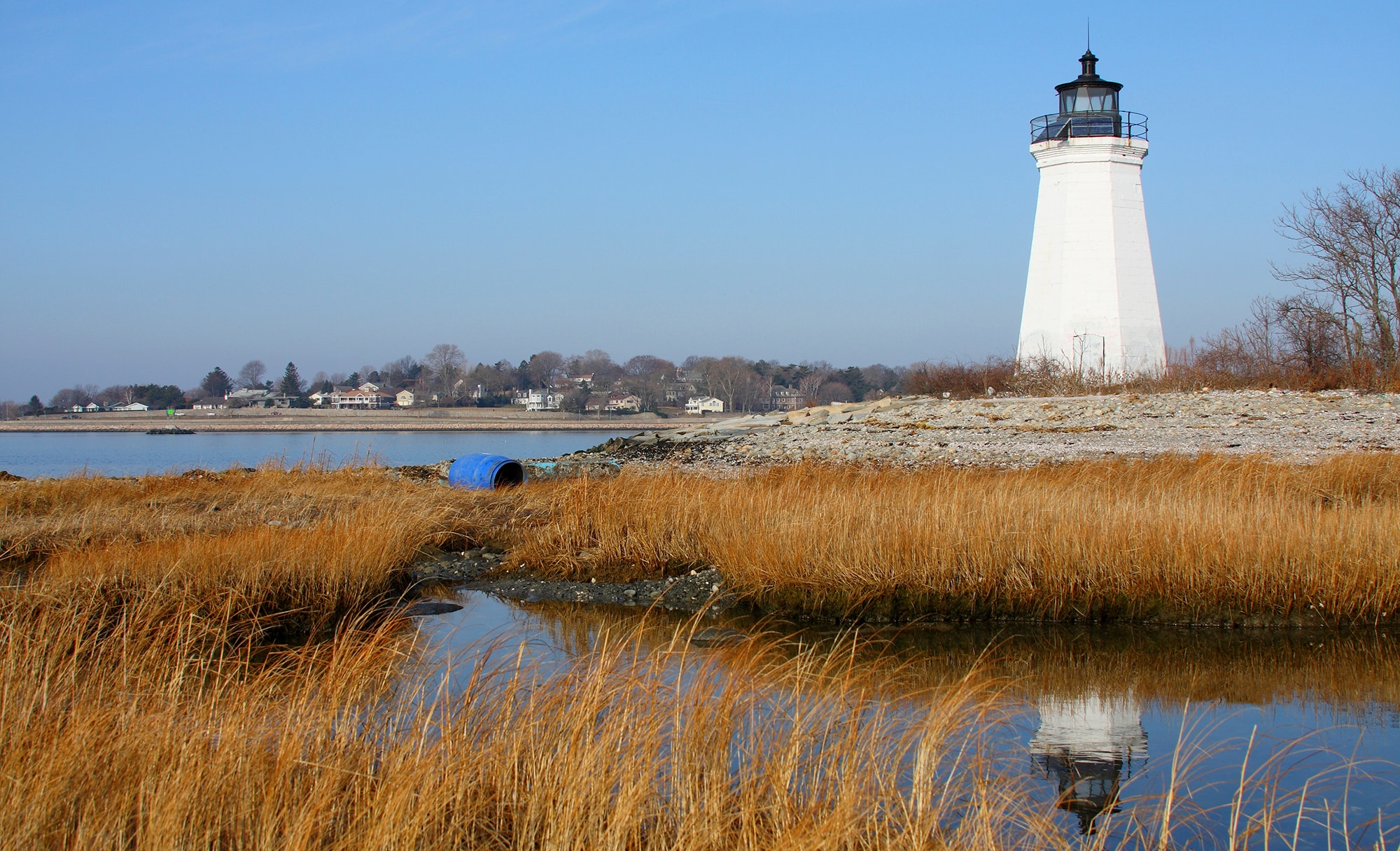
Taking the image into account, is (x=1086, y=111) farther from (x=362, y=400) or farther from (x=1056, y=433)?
(x=362, y=400)

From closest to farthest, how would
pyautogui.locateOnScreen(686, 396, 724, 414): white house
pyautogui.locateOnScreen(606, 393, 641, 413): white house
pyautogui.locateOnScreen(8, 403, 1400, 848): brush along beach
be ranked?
pyautogui.locateOnScreen(8, 403, 1400, 848): brush along beach < pyautogui.locateOnScreen(686, 396, 724, 414): white house < pyautogui.locateOnScreen(606, 393, 641, 413): white house

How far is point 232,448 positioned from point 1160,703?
46298 millimetres

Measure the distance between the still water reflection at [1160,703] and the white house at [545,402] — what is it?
90.0m

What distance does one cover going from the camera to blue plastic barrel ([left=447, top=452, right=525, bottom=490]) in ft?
50.1

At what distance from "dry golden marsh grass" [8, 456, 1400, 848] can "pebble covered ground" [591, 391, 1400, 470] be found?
2.93m

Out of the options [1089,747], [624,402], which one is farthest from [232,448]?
[624,402]

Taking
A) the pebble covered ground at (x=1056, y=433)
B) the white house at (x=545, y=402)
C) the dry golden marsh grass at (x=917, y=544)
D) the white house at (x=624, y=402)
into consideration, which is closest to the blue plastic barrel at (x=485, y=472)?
the pebble covered ground at (x=1056, y=433)

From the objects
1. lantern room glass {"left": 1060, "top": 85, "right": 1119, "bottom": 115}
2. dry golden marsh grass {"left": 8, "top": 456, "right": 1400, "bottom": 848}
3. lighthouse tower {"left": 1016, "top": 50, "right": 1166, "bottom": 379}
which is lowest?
dry golden marsh grass {"left": 8, "top": 456, "right": 1400, "bottom": 848}

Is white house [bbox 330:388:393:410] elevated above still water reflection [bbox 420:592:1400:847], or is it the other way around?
white house [bbox 330:388:393:410]

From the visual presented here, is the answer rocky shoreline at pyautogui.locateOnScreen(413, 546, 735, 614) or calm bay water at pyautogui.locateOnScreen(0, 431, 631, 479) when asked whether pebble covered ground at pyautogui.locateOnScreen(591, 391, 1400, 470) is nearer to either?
rocky shoreline at pyautogui.locateOnScreen(413, 546, 735, 614)

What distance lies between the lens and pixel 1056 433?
18141mm

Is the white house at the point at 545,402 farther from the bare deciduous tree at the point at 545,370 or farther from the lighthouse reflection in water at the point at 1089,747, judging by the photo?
the lighthouse reflection in water at the point at 1089,747

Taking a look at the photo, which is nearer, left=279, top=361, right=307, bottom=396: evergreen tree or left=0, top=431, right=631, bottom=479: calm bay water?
left=0, top=431, right=631, bottom=479: calm bay water

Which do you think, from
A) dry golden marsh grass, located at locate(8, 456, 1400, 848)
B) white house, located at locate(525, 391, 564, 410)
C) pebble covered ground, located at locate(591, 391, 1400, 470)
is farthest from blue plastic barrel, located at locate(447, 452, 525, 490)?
white house, located at locate(525, 391, 564, 410)
